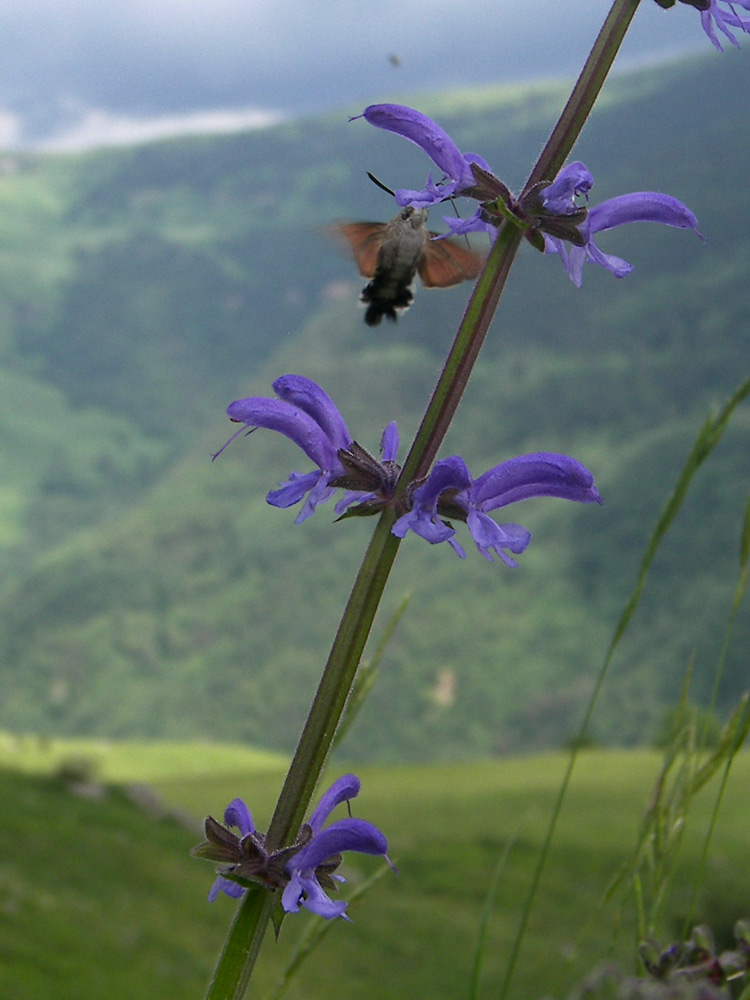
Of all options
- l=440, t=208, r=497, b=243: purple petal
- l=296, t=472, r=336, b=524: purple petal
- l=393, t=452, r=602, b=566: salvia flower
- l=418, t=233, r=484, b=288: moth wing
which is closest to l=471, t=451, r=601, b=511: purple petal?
l=393, t=452, r=602, b=566: salvia flower

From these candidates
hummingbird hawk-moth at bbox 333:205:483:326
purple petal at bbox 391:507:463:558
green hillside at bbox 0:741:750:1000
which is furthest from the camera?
green hillside at bbox 0:741:750:1000

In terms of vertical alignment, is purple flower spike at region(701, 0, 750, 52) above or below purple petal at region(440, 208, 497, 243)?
above

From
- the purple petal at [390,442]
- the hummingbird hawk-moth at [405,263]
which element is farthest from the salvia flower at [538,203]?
the hummingbird hawk-moth at [405,263]

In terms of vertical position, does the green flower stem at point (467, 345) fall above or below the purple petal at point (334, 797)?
above

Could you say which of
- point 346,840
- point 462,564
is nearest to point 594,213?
point 346,840

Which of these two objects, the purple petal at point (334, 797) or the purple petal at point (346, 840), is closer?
the purple petal at point (346, 840)

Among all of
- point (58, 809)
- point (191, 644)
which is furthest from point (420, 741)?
point (58, 809)

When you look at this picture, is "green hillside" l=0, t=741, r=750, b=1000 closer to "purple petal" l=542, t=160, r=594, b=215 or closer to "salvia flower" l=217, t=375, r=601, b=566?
"salvia flower" l=217, t=375, r=601, b=566

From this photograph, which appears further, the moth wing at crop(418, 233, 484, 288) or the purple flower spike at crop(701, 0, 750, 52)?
the moth wing at crop(418, 233, 484, 288)

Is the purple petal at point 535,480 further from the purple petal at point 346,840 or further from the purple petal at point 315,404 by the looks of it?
the purple petal at point 346,840
